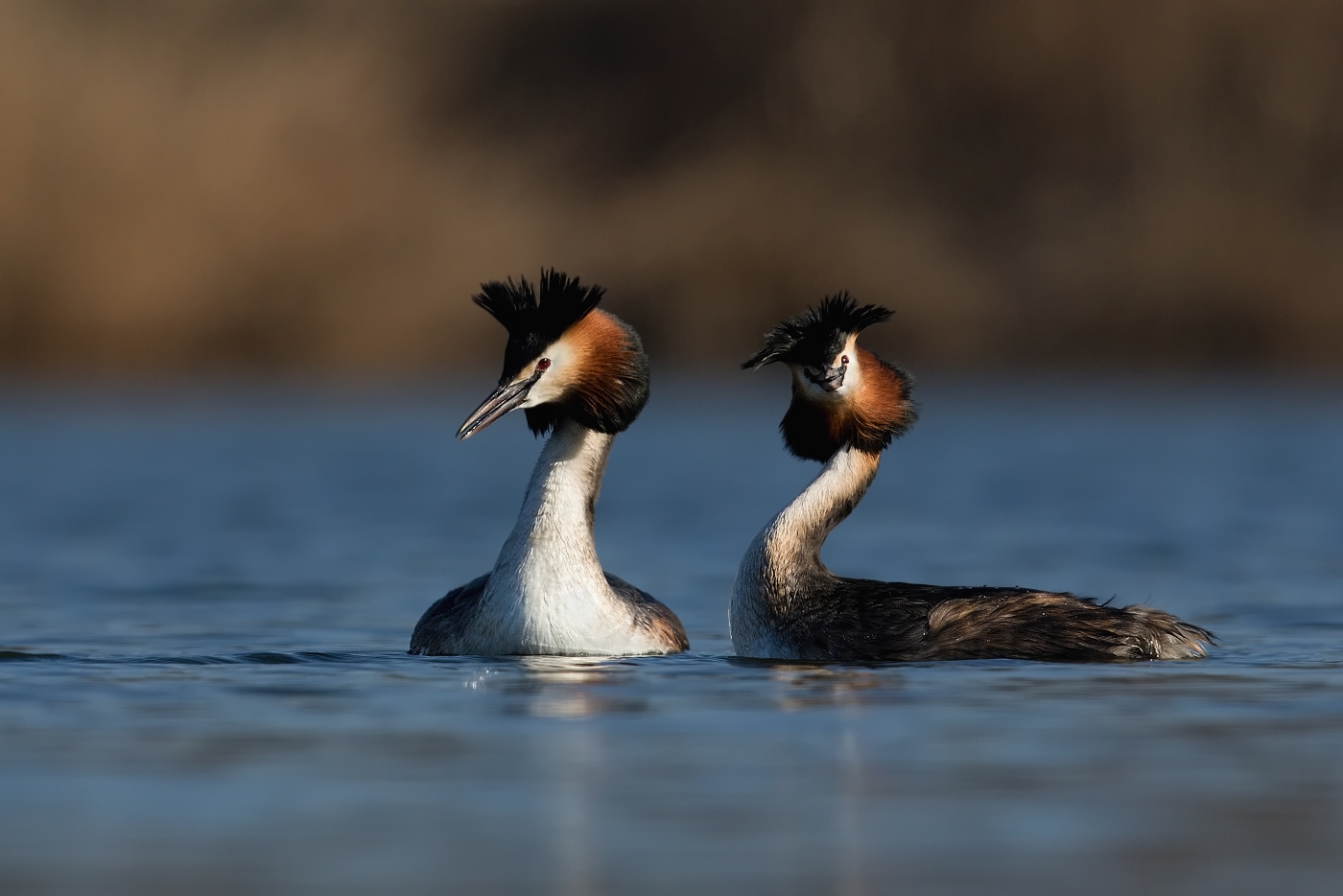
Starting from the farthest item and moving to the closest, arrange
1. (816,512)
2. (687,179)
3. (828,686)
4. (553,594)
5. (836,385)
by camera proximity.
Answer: (687,179) → (816,512) → (836,385) → (553,594) → (828,686)

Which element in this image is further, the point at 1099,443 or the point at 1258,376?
the point at 1258,376

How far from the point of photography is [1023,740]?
7410 millimetres

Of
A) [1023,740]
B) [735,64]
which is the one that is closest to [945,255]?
[735,64]

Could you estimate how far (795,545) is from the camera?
10.3 m

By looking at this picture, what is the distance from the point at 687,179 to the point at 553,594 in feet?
67.9

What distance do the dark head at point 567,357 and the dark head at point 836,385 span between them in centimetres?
56

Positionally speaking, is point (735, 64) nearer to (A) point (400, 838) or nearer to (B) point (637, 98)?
(B) point (637, 98)

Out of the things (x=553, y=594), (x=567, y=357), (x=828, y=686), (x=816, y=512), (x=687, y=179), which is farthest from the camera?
(x=687, y=179)

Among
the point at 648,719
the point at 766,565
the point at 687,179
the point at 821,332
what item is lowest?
the point at 648,719

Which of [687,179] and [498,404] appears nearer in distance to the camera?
[498,404]

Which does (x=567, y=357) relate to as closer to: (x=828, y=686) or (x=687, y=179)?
(x=828, y=686)

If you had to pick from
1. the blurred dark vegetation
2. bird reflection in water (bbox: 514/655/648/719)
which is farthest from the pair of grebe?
the blurred dark vegetation

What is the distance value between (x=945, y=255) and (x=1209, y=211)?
2.94 meters

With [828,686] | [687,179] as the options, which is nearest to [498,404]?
[828,686]
